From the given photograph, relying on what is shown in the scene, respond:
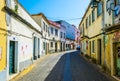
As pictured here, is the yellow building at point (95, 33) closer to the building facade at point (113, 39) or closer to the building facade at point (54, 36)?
the building facade at point (113, 39)

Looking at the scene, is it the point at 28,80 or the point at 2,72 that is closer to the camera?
the point at 2,72

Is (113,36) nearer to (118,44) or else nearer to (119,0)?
(118,44)

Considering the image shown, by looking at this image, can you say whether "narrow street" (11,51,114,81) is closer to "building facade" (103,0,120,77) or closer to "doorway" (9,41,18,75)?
"building facade" (103,0,120,77)

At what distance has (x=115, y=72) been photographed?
447 inches

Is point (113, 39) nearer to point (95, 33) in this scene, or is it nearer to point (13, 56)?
point (13, 56)

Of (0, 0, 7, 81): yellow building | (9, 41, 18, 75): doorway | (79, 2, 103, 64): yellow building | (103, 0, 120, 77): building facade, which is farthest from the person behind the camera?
(79, 2, 103, 64): yellow building

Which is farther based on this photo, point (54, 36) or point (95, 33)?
point (54, 36)

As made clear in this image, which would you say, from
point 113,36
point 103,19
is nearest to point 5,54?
point 113,36

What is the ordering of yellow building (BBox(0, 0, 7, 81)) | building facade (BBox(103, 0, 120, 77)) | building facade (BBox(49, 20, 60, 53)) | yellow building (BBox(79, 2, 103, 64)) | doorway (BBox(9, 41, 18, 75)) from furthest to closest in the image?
building facade (BBox(49, 20, 60, 53)), yellow building (BBox(79, 2, 103, 64)), doorway (BBox(9, 41, 18, 75)), building facade (BBox(103, 0, 120, 77)), yellow building (BBox(0, 0, 7, 81))

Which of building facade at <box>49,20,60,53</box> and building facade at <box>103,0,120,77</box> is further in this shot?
building facade at <box>49,20,60,53</box>

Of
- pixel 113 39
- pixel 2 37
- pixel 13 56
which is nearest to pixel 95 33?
pixel 113 39

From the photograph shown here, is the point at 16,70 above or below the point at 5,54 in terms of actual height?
below

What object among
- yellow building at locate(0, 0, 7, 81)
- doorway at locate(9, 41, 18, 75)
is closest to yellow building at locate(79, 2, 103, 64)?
doorway at locate(9, 41, 18, 75)

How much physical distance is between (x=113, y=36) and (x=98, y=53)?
5.75 meters
